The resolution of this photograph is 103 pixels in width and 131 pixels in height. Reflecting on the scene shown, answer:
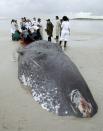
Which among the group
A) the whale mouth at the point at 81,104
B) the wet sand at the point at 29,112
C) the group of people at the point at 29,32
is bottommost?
the group of people at the point at 29,32

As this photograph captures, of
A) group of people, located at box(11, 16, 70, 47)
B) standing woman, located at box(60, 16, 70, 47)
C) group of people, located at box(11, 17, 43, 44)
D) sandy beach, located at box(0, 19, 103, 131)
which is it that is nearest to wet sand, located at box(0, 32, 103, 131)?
sandy beach, located at box(0, 19, 103, 131)

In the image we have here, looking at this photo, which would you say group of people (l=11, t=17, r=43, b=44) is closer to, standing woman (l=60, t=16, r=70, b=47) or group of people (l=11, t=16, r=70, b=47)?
group of people (l=11, t=16, r=70, b=47)

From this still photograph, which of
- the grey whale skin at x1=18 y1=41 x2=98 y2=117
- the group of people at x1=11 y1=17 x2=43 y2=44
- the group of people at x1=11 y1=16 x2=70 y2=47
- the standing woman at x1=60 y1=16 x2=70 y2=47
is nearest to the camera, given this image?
the grey whale skin at x1=18 y1=41 x2=98 y2=117

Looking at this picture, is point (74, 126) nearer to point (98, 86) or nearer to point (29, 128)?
point (29, 128)

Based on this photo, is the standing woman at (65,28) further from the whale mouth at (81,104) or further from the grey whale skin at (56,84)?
the whale mouth at (81,104)

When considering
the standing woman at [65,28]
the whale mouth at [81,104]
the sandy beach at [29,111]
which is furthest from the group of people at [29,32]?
the whale mouth at [81,104]

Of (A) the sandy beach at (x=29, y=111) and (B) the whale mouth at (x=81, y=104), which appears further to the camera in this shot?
(B) the whale mouth at (x=81, y=104)

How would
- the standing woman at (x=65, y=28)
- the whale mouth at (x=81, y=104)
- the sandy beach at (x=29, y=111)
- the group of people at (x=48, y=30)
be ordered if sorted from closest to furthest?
the sandy beach at (x=29, y=111)
the whale mouth at (x=81, y=104)
the standing woman at (x=65, y=28)
the group of people at (x=48, y=30)

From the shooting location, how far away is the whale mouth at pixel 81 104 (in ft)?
26.5

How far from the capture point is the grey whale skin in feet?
26.9

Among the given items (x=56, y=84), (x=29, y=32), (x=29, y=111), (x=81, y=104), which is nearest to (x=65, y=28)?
(x=29, y=32)

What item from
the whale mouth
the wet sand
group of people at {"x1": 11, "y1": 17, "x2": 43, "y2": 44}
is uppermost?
the whale mouth

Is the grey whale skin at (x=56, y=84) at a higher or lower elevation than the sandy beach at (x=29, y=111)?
higher

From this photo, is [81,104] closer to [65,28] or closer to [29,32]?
[65,28]
